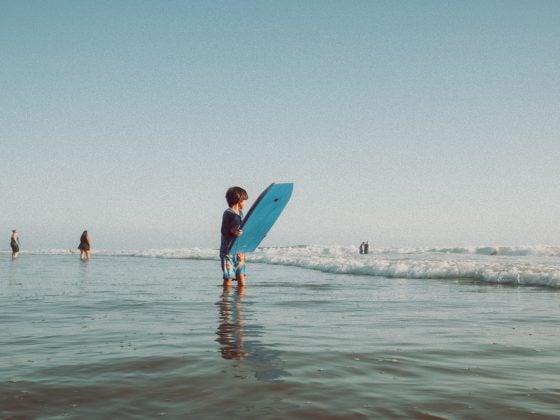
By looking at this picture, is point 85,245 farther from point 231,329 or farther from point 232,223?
point 231,329

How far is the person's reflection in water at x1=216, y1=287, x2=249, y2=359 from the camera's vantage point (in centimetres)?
441

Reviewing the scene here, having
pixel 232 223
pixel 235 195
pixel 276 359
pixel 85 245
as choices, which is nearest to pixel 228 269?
pixel 232 223

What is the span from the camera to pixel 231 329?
569 cm

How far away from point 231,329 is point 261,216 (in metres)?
4.59

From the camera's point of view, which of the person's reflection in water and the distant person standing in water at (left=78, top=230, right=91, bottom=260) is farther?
the distant person standing in water at (left=78, top=230, right=91, bottom=260)

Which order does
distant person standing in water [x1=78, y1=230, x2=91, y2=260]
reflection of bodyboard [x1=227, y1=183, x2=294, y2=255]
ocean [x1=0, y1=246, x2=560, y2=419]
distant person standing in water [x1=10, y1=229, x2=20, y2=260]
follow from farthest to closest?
distant person standing in water [x1=10, y1=229, x2=20, y2=260] < distant person standing in water [x1=78, y1=230, x2=91, y2=260] < reflection of bodyboard [x1=227, y1=183, x2=294, y2=255] < ocean [x1=0, y1=246, x2=560, y2=419]

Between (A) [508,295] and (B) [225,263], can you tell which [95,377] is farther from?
(A) [508,295]

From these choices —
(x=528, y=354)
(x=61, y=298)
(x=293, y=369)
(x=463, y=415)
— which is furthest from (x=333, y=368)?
(x=61, y=298)

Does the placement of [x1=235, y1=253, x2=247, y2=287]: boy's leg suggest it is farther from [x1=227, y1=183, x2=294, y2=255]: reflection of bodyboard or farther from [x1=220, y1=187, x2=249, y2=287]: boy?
[x1=227, y1=183, x2=294, y2=255]: reflection of bodyboard

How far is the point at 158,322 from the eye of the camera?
6.30 metres

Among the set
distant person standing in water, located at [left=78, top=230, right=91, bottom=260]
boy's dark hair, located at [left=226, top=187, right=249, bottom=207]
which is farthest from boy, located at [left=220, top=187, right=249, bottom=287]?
distant person standing in water, located at [left=78, top=230, right=91, bottom=260]

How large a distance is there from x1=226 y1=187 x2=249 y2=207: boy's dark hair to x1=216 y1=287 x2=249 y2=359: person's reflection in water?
176 centimetres

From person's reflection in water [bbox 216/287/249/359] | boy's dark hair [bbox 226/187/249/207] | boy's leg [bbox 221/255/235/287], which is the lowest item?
person's reflection in water [bbox 216/287/249/359]

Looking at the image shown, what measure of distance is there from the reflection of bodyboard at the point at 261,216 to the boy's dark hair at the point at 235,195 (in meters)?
0.70
